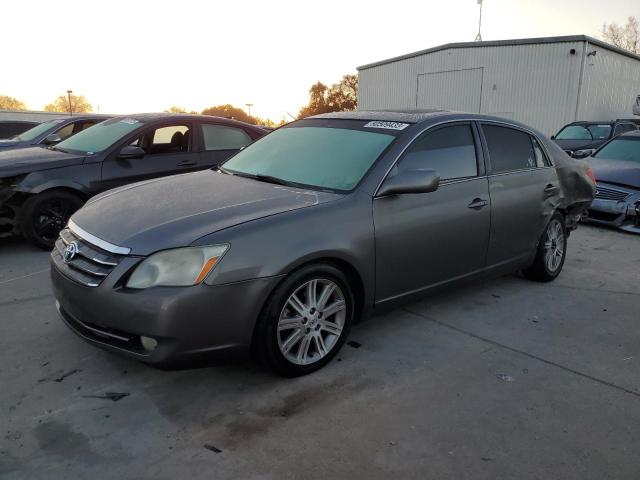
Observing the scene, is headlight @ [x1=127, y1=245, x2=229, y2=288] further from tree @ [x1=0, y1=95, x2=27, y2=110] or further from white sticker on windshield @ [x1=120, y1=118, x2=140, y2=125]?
tree @ [x1=0, y1=95, x2=27, y2=110]

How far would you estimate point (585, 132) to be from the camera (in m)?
14.5

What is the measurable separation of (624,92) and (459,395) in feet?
92.1

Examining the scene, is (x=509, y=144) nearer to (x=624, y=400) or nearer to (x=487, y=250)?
(x=487, y=250)

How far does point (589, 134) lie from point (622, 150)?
234 inches

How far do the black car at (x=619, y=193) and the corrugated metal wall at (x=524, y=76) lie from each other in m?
13.9

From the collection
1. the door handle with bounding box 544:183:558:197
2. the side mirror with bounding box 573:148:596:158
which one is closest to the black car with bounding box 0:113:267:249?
the door handle with bounding box 544:183:558:197

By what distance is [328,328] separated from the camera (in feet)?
10.9

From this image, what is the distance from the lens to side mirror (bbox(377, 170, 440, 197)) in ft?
11.3

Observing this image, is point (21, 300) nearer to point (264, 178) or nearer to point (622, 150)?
point (264, 178)

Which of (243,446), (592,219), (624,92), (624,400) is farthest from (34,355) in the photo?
(624,92)

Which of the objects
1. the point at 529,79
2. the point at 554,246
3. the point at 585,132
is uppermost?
the point at 529,79

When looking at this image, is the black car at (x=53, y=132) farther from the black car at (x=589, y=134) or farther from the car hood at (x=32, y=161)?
the black car at (x=589, y=134)

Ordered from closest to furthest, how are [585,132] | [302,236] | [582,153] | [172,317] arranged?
[172,317] < [302,236] < [582,153] < [585,132]

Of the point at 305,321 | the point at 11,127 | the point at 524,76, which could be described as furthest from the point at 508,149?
the point at 524,76
